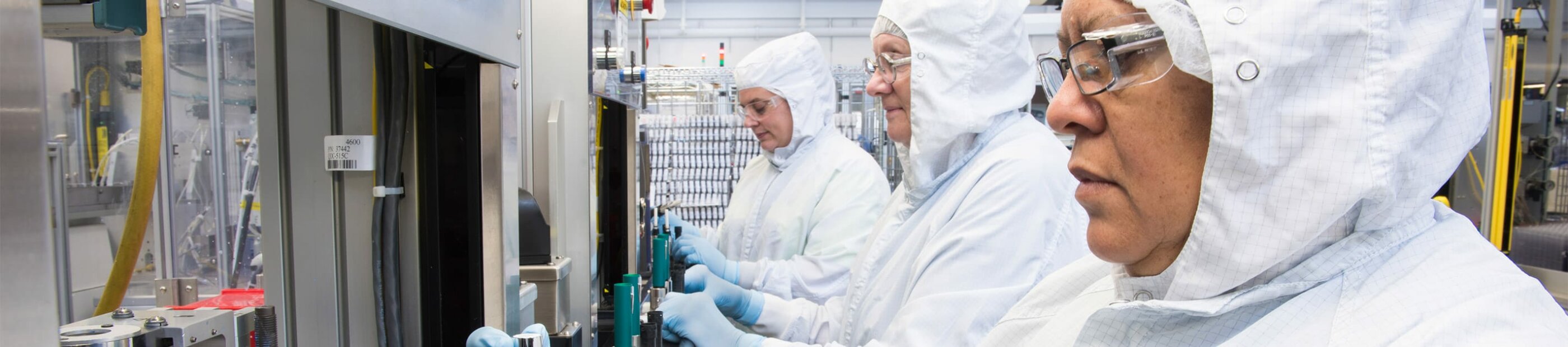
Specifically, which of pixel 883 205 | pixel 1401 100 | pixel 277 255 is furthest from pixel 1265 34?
pixel 883 205

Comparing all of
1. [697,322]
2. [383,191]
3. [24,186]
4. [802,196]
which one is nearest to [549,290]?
[383,191]

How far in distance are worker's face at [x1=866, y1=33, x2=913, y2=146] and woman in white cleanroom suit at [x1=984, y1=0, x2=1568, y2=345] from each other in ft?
2.96

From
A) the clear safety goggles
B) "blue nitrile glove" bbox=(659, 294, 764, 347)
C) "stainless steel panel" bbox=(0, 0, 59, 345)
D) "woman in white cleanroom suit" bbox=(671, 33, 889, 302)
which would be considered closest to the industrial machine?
"stainless steel panel" bbox=(0, 0, 59, 345)

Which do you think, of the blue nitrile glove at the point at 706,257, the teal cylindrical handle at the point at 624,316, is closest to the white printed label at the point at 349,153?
the teal cylindrical handle at the point at 624,316

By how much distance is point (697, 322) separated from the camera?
1.88 metres

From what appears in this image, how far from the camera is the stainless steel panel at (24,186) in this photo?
0.39 metres

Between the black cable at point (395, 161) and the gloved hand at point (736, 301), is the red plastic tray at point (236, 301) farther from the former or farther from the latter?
the gloved hand at point (736, 301)

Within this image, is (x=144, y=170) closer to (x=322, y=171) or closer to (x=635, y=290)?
(x=322, y=171)

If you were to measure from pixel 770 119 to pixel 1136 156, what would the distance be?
94.1 inches

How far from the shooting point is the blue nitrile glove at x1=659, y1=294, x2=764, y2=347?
188cm

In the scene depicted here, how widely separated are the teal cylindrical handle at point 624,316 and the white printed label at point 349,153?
2.03 ft

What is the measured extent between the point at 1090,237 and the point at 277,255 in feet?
2.79

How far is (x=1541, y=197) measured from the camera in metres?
2.82

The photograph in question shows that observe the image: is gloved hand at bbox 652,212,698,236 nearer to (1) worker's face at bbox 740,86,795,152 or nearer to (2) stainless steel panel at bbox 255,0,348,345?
(1) worker's face at bbox 740,86,795,152
